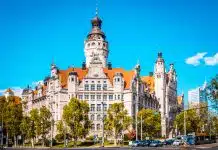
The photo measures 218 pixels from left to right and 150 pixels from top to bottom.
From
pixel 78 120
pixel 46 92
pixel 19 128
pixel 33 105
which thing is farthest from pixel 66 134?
pixel 33 105

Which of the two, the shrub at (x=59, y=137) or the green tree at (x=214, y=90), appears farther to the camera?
the shrub at (x=59, y=137)

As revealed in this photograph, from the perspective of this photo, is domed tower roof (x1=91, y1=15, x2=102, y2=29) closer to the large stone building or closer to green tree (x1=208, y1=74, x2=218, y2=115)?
the large stone building

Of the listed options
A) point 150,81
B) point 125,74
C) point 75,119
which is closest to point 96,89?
point 125,74

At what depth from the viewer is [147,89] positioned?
15812 centimetres

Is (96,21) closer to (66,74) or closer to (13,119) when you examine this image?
(66,74)

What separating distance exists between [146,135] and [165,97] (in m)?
39.7

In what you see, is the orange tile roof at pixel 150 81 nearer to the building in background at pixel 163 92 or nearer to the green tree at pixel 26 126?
the building in background at pixel 163 92

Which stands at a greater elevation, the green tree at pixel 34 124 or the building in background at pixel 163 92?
the building in background at pixel 163 92

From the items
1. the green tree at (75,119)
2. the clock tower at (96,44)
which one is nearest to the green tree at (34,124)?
the green tree at (75,119)

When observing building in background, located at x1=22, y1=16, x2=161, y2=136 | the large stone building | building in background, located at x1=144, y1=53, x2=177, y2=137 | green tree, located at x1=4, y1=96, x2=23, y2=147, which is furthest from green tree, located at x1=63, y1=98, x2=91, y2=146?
building in background, located at x1=144, y1=53, x2=177, y2=137

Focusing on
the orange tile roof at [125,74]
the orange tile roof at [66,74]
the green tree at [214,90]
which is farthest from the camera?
the orange tile roof at [125,74]

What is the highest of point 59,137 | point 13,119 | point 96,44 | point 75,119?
point 96,44

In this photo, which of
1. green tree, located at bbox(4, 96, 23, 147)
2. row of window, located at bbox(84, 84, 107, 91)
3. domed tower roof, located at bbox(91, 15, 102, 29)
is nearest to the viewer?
green tree, located at bbox(4, 96, 23, 147)

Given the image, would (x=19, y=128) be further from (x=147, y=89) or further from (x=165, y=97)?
(x=165, y=97)
